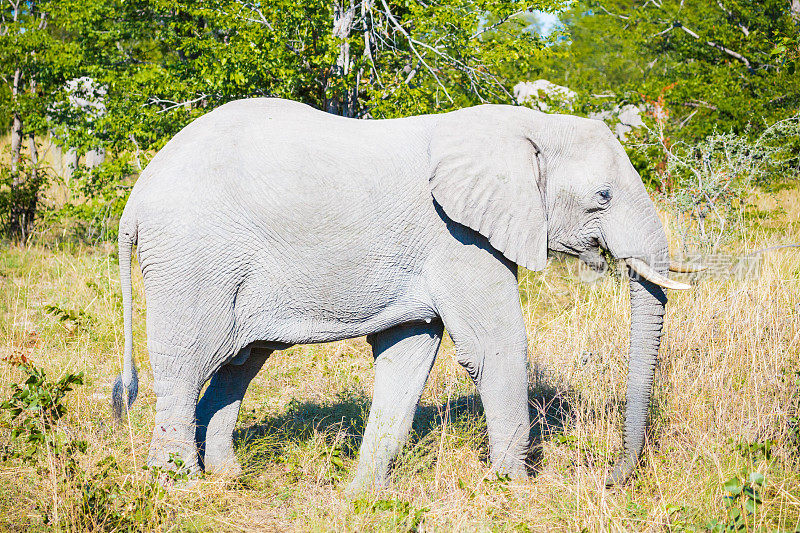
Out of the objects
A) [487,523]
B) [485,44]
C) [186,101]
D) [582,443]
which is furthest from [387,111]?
[487,523]

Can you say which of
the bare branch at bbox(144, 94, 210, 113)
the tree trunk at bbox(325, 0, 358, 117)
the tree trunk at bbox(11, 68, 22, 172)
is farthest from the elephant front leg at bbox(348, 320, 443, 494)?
the tree trunk at bbox(11, 68, 22, 172)

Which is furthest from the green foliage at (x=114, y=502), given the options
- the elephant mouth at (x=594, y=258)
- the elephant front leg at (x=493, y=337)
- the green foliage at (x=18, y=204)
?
the green foliage at (x=18, y=204)

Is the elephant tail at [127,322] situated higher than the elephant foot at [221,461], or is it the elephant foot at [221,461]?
the elephant tail at [127,322]

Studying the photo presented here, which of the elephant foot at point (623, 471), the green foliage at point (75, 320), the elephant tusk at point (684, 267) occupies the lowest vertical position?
the elephant foot at point (623, 471)

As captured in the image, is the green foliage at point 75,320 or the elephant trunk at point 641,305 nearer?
the elephant trunk at point 641,305

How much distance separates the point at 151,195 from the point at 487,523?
2317mm

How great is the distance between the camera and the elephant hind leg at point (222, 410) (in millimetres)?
4559

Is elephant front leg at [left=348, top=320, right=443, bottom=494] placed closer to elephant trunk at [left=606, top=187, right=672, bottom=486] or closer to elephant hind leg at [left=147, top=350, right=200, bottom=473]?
A: elephant hind leg at [left=147, top=350, right=200, bottom=473]

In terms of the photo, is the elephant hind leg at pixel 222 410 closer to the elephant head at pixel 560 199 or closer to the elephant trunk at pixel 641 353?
the elephant head at pixel 560 199

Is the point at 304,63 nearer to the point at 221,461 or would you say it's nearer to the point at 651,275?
the point at 221,461

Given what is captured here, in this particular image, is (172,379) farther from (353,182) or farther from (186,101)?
(186,101)

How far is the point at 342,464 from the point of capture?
435 cm

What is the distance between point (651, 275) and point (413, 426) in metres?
2.10

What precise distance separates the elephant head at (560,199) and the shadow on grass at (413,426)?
0.88 meters
